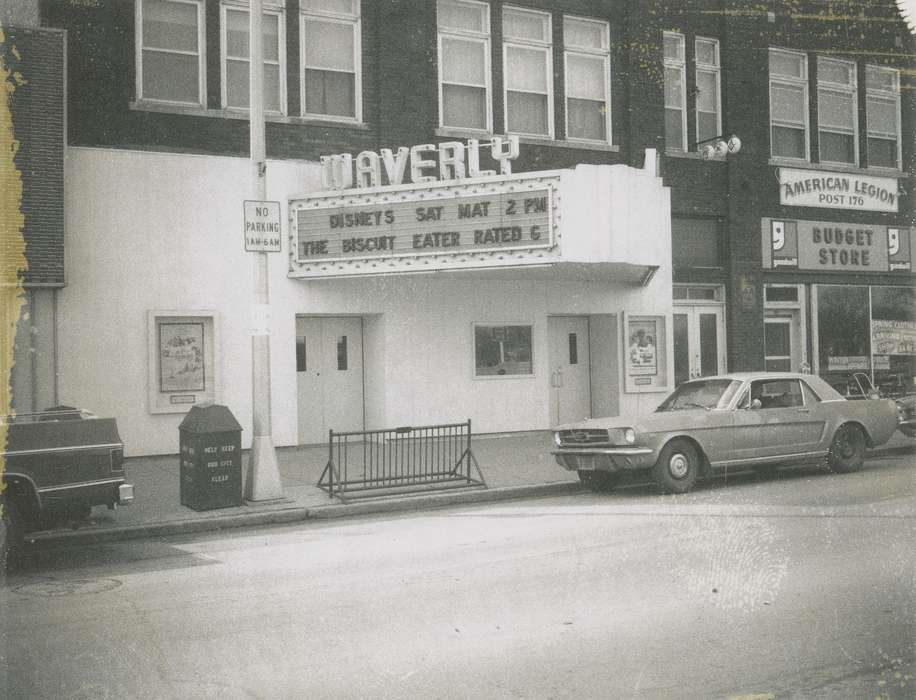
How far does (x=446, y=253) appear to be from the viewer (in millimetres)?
15812

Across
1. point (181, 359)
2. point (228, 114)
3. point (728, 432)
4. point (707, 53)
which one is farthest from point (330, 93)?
point (728, 432)

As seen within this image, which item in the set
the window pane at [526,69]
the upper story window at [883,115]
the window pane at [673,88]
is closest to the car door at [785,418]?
the window pane at [526,69]

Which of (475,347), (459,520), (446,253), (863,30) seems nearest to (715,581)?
(459,520)

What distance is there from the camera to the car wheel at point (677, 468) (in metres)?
11.7

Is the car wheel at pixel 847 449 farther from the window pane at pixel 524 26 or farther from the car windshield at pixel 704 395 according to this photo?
the window pane at pixel 524 26

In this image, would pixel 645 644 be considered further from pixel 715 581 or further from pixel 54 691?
pixel 54 691

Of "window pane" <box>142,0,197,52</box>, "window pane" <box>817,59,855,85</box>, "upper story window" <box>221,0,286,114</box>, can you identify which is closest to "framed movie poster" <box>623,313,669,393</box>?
"window pane" <box>817,59,855,85</box>

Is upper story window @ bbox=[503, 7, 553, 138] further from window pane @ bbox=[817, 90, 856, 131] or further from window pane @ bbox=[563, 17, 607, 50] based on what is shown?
window pane @ bbox=[817, 90, 856, 131]

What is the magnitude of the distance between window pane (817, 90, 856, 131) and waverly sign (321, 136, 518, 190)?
9.99m

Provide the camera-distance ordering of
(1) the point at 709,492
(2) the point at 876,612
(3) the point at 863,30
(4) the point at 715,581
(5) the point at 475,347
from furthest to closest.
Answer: (3) the point at 863,30
(5) the point at 475,347
(1) the point at 709,492
(4) the point at 715,581
(2) the point at 876,612

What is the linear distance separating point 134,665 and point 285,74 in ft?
43.5

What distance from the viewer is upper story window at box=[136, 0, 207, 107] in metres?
15.8

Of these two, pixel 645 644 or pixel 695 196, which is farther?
pixel 695 196

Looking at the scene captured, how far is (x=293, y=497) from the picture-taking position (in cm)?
1187
